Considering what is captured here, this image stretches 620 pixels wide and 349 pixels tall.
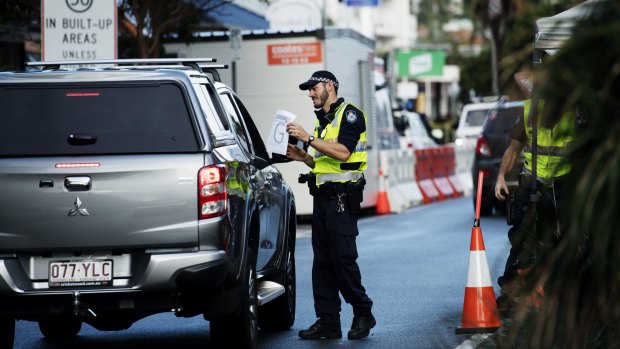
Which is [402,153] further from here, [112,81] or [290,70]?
[112,81]

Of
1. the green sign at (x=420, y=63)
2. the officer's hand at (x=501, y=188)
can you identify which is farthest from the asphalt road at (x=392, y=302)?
the green sign at (x=420, y=63)

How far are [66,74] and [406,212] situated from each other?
671 inches

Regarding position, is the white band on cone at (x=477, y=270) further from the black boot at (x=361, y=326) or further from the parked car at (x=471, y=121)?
the parked car at (x=471, y=121)

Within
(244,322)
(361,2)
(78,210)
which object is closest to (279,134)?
(244,322)

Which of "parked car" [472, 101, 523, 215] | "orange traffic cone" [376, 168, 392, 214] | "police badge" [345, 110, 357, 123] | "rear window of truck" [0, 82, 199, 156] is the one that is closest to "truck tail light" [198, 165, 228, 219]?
"rear window of truck" [0, 82, 199, 156]

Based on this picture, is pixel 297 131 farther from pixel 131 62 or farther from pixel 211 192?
pixel 211 192

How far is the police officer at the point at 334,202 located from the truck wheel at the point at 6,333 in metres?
2.05

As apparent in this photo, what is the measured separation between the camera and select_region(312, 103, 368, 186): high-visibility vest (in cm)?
970

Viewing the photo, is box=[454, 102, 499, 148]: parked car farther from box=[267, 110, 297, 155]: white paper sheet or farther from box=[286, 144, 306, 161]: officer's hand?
box=[267, 110, 297, 155]: white paper sheet

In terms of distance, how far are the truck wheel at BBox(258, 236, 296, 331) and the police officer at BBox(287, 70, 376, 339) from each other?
1.40ft

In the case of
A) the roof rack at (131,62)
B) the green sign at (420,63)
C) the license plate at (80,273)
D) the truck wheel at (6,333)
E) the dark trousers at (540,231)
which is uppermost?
the green sign at (420,63)

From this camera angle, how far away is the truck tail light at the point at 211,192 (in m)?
7.85

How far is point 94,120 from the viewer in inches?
322

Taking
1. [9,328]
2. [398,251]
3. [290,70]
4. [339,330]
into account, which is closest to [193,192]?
[9,328]
